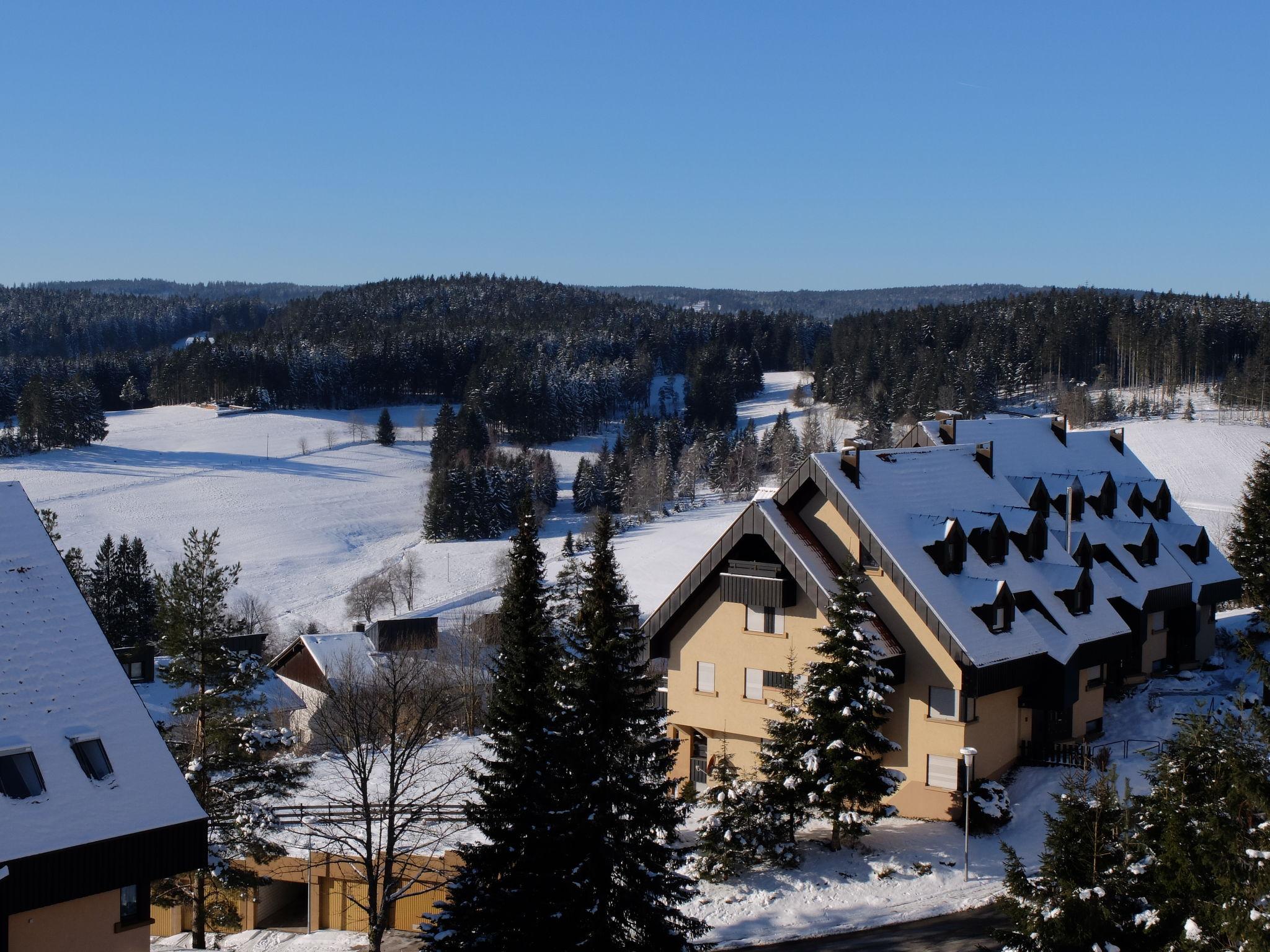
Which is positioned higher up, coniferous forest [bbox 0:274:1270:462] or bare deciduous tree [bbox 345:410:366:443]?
coniferous forest [bbox 0:274:1270:462]

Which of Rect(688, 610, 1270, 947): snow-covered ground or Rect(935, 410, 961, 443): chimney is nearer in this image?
Rect(688, 610, 1270, 947): snow-covered ground

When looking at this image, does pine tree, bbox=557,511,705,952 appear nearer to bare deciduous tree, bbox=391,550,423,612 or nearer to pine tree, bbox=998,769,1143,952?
pine tree, bbox=998,769,1143,952

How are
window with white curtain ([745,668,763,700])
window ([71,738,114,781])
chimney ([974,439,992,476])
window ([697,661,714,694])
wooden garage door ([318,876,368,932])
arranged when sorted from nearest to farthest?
window ([71,738,114,781]) < wooden garage door ([318,876,368,932]) < window with white curtain ([745,668,763,700]) < window ([697,661,714,694]) < chimney ([974,439,992,476])

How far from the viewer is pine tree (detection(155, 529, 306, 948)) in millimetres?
24953

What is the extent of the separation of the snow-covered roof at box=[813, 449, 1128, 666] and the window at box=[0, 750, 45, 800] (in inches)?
814

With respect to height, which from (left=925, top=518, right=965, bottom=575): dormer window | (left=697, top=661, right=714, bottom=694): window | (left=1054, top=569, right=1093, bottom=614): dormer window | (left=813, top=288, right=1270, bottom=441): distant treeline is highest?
(left=813, top=288, right=1270, bottom=441): distant treeline

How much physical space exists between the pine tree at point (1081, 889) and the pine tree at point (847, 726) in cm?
865

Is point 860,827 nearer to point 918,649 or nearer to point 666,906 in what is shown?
point 918,649

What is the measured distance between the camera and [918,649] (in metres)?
29.1

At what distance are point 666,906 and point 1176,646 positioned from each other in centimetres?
2806

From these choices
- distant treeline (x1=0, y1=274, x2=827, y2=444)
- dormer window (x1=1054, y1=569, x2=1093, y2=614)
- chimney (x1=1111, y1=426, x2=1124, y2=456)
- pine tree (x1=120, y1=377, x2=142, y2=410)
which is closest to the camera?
dormer window (x1=1054, y1=569, x2=1093, y2=614)

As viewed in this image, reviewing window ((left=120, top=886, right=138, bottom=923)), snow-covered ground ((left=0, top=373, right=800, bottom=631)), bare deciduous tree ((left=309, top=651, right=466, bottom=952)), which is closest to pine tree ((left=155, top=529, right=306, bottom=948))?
bare deciduous tree ((left=309, top=651, right=466, bottom=952))

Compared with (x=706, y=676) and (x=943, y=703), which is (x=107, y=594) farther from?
(x=943, y=703)

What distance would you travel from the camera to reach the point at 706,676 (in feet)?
108
